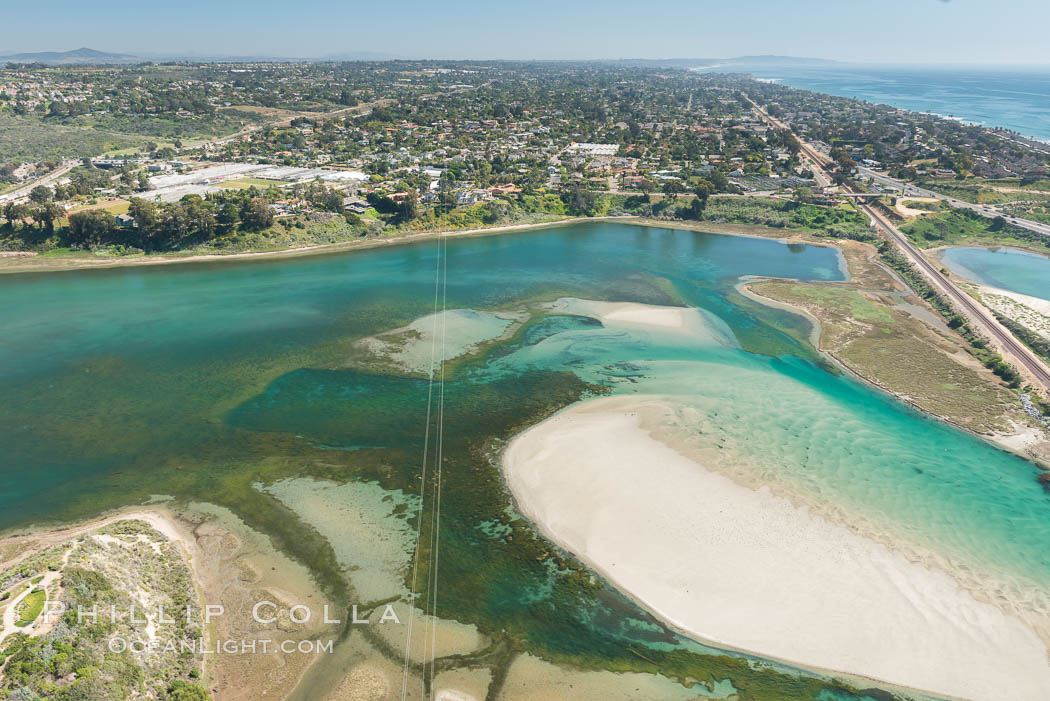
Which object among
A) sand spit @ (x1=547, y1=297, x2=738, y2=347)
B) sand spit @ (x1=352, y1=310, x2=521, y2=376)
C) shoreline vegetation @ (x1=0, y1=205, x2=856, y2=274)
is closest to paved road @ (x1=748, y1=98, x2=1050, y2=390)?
shoreline vegetation @ (x1=0, y1=205, x2=856, y2=274)

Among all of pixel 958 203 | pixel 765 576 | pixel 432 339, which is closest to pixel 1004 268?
pixel 958 203

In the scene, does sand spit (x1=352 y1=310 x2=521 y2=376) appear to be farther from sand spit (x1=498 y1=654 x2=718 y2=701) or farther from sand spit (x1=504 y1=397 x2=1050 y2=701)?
Answer: sand spit (x1=498 y1=654 x2=718 y2=701)

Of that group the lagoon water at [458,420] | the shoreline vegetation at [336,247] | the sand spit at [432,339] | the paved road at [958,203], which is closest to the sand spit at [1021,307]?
the lagoon water at [458,420]

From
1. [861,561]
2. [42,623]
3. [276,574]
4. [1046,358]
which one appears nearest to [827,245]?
[1046,358]

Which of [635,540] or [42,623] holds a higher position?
[42,623]

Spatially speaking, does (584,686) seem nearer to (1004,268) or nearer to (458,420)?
(458,420)

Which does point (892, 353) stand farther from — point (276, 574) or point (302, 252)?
point (302, 252)
